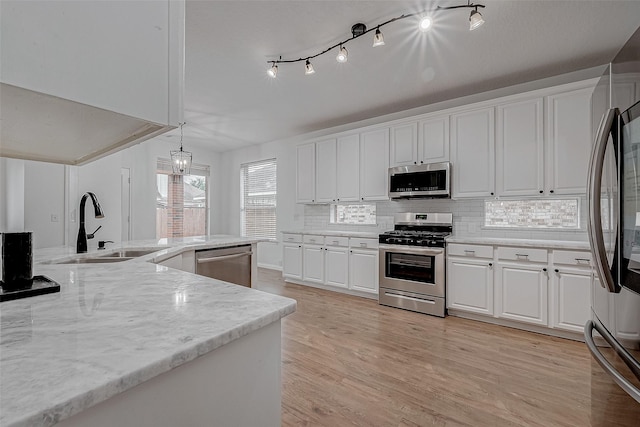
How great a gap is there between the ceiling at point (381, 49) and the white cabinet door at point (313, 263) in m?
2.14

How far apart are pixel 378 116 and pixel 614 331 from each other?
400cm

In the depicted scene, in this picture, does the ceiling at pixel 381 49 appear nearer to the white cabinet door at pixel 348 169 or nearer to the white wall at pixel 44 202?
the white cabinet door at pixel 348 169

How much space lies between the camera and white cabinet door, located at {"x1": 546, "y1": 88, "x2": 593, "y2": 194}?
9.12 ft

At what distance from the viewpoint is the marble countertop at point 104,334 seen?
46 cm

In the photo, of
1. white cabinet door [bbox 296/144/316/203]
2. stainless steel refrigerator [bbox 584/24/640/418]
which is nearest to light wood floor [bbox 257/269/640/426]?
stainless steel refrigerator [bbox 584/24/640/418]

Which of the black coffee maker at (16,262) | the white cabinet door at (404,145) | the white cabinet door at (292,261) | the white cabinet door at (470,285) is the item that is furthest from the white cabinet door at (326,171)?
the black coffee maker at (16,262)

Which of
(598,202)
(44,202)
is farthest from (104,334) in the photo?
(44,202)

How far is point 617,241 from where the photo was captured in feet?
3.42

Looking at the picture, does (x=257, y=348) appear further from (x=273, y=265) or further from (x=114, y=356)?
(x=273, y=265)

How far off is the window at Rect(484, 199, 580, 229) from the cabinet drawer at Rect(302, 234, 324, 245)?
2262 mm

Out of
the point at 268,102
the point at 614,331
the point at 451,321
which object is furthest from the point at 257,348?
the point at 268,102

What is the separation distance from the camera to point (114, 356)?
0.57 metres

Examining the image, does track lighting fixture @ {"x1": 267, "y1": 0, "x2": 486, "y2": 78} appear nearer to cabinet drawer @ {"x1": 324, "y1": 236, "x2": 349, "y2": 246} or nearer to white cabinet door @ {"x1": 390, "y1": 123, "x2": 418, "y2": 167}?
white cabinet door @ {"x1": 390, "y1": 123, "x2": 418, "y2": 167}

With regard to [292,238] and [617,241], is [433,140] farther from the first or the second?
[617,241]
